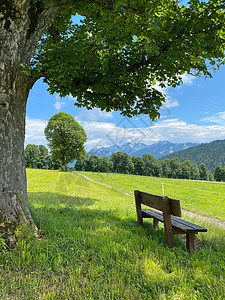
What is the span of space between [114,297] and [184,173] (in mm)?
87008

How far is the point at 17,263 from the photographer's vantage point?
10.7ft

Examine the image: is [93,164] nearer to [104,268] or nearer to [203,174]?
[203,174]

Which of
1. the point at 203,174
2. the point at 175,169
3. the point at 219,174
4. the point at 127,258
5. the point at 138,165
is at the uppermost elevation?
the point at 127,258

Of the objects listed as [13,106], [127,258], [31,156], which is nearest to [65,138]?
[13,106]

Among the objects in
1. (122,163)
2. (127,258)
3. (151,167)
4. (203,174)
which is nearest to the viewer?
(127,258)

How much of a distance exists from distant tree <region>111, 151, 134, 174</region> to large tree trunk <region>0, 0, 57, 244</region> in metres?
62.3

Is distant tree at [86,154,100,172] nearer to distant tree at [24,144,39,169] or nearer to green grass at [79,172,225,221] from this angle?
distant tree at [24,144,39,169]

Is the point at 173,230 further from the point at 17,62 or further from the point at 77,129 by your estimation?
the point at 77,129

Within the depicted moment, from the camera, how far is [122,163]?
7006cm

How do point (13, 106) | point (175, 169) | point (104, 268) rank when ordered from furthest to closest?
point (175, 169), point (13, 106), point (104, 268)

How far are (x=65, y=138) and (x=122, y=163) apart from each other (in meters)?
33.9

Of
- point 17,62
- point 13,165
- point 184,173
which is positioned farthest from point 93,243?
point 184,173

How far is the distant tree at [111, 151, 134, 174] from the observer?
67.9 m

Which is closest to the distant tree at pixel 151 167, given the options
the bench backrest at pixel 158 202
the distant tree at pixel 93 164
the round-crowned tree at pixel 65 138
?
the distant tree at pixel 93 164
